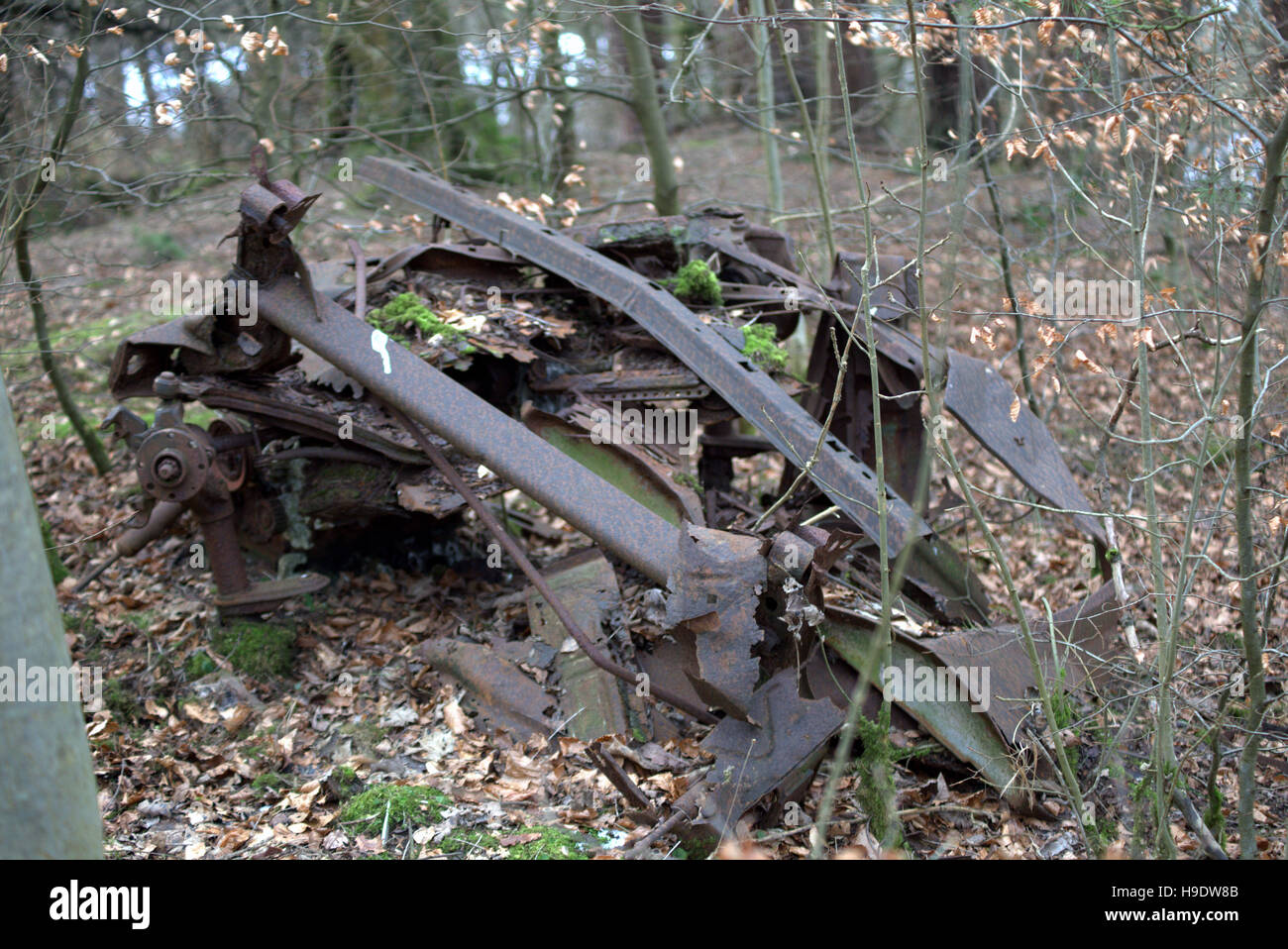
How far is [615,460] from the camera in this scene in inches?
207

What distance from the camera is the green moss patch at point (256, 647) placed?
210 inches

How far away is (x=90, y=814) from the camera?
2.39 m

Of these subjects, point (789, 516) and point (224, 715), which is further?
point (789, 516)

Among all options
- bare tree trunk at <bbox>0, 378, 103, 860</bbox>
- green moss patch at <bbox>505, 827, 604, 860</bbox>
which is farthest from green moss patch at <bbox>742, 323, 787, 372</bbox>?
bare tree trunk at <bbox>0, 378, 103, 860</bbox>

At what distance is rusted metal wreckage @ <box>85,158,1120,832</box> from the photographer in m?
4.03

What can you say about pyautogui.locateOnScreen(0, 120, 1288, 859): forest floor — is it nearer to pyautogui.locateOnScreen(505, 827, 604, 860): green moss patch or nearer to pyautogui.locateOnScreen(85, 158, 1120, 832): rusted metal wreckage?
pyautogui.locateOnScreen(505, 827, 604, 860): green moss patch

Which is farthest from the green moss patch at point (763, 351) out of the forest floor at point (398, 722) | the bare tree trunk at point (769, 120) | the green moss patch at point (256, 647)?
the bare tree trunk at point (769, 120)

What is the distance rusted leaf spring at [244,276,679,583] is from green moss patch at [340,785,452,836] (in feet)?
4.37

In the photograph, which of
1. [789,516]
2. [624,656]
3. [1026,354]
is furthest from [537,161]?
[624,656]

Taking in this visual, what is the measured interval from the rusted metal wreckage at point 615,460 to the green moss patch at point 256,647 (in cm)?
14

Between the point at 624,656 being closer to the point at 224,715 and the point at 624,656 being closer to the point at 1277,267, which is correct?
the point at 224,715

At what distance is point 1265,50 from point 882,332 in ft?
7.47

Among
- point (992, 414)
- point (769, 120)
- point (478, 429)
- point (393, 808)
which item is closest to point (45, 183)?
point (478, 429)
